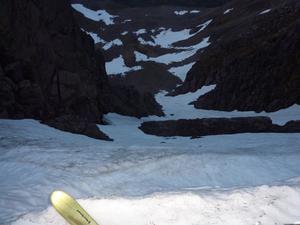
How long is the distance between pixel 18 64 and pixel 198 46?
69581 millimetres

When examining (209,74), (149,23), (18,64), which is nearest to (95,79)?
(18,64)

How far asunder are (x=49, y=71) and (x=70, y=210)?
90.9 ft

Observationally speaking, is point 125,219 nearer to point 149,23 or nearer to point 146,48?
point 146,48

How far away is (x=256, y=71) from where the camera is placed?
47.5 metres

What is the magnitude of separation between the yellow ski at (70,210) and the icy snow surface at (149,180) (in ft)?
1.86

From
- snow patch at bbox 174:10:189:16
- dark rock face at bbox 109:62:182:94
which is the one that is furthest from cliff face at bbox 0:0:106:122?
snow patch at bbox 174:10:189:16

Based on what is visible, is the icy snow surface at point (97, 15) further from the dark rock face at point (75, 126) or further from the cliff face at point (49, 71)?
the dark rock face at point (75, 126)

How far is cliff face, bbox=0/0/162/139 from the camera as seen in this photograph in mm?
30016

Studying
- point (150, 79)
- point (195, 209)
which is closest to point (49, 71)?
point (195, 209)

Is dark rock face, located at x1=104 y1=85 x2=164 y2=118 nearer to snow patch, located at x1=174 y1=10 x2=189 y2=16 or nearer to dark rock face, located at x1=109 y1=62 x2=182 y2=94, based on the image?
dark rock face, located at x1=109 y1=62 x2=182 y2=94

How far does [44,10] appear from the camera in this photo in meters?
38.7

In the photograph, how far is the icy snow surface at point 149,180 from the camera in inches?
358

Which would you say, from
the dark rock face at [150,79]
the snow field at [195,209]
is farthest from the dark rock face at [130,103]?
the snow field at [195,209]

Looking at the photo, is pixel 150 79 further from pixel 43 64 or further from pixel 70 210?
pixel 70 210
